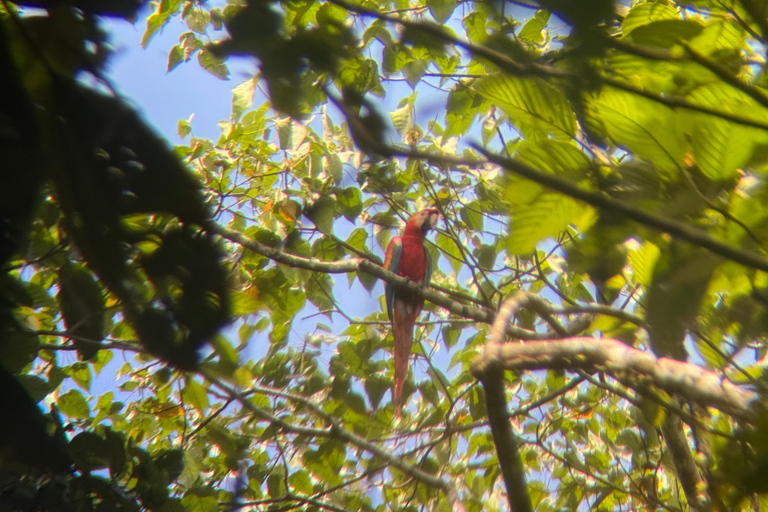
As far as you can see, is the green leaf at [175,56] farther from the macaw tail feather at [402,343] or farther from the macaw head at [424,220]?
the macaw head at [424,220]

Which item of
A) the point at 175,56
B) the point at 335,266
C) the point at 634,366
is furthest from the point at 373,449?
the point at 175,56

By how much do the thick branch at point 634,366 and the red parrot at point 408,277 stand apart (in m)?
1.47

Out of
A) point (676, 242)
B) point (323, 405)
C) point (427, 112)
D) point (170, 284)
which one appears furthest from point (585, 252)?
point (323, 405)

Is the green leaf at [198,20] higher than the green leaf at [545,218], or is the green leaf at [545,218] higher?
the green leaf at [198,20]

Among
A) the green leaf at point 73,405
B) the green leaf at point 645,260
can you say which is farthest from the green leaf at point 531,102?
the green leaf at point 73,405

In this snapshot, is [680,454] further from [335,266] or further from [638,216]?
[638,216]

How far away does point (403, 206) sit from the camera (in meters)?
2.39

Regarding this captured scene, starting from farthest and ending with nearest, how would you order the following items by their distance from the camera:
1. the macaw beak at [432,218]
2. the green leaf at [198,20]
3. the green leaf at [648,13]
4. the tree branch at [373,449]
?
the macaw beak at [432,218] < the green leaf at [198,20] < the tree branch at [373,449] < the green leaf at [648,13]

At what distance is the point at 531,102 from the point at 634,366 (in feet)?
1.04

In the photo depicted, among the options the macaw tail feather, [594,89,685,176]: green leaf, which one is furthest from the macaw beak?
[594,89,685,176]: green leaf

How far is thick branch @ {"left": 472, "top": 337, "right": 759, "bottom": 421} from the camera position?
21.7 inches

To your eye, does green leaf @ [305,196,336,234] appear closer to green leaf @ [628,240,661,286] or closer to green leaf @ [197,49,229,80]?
green leaf @ [197,49,229,80]

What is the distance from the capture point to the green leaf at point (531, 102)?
24.9 inches

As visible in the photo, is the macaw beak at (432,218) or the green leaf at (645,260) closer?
the green leaf at (645,260)
